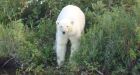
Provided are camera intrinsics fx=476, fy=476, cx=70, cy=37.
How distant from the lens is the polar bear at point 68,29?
27.5 feet

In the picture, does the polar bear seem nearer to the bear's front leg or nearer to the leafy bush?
the bear's front leg

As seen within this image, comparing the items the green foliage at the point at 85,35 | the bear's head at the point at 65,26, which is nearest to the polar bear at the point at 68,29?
the bear's head at the point at 65,26

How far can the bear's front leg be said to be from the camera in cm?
861

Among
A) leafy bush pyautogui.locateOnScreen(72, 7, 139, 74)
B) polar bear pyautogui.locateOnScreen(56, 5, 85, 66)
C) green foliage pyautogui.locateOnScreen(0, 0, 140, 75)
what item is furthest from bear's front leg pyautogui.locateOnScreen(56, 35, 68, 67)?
leafy bush pyautogui.locateOnScreen(72, 7, 139, 74)

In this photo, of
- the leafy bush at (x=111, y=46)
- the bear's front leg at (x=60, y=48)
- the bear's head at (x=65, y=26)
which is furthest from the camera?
the bear's front leg at (x=60, y=48)

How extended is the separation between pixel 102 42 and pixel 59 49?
0.84m

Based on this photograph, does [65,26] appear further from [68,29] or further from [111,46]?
[111,46]

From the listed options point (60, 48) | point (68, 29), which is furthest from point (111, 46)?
point (60, 48)

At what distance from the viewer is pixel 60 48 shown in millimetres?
8703

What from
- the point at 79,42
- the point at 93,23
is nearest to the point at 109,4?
the point at 93,23

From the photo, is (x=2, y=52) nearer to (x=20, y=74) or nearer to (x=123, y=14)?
(x=20, y=74)

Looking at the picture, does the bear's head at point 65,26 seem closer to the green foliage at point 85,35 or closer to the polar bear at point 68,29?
the polar bear at point 68,29

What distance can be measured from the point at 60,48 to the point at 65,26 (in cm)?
57

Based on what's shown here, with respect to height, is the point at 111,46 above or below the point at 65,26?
below
